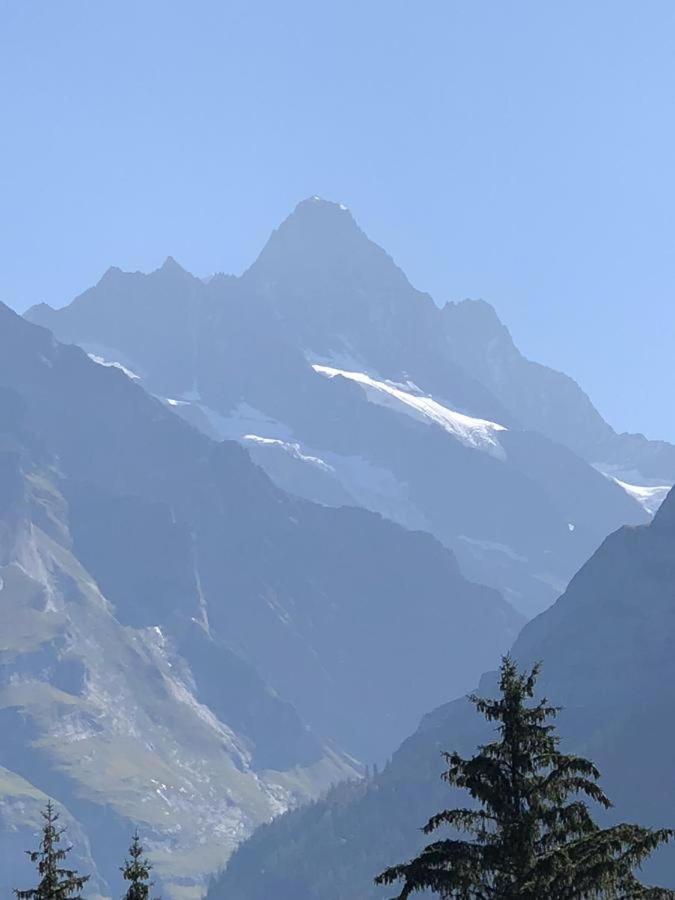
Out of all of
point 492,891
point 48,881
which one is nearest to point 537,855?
point 492,891

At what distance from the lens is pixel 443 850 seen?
34.4 meters

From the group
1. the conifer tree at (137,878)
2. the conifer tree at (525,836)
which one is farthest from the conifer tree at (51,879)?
the conifer tree at (525,836)

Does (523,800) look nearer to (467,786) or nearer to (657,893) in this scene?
(467,786)

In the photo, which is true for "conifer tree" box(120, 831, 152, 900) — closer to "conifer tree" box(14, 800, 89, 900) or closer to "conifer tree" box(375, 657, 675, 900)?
"conifer tree" box(14, 800, 89, 900)

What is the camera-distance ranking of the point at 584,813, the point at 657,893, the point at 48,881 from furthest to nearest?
the point at 48,881
the point at 584,813
the point at 657,893

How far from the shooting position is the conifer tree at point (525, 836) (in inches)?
1282

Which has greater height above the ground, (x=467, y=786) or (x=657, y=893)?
(x=467, y=786)

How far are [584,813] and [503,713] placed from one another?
2722mm

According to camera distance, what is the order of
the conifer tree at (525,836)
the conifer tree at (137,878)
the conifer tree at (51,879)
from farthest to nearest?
the conifer tree at (51,879) → the conifer tree at (137,878) → the conifer tree at (525,836)

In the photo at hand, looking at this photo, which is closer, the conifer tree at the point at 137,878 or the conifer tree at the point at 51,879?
the conifer tree at the point at 137,878

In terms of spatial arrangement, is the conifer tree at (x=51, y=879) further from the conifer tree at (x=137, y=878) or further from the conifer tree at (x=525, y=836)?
the conifer tree at (x=525, y=836)

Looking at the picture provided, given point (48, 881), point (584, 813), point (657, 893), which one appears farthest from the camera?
point (48, 881)

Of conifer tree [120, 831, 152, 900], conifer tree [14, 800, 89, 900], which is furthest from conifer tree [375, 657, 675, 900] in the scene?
conifer tree [14, 800, 89, 900]

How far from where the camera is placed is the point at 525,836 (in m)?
34.2
